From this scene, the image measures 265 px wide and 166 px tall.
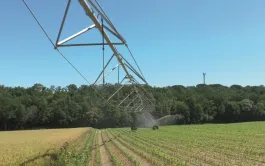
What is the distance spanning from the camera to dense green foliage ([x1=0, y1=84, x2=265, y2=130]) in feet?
401

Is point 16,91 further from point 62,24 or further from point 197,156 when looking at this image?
point 62,24

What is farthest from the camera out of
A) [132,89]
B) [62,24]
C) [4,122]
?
[4,122]

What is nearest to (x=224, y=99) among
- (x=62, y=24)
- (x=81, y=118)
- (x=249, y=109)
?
(x=249, y=109)

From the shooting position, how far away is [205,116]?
152 metres

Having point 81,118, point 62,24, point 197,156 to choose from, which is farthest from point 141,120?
point 62,24

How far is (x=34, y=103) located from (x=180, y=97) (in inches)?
2672

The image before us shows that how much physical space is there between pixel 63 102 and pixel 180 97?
56.4 meters

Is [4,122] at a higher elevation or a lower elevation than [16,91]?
lower

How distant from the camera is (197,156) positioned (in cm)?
2502

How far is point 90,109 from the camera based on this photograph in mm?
142375

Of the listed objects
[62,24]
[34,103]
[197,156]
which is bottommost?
[197,156]

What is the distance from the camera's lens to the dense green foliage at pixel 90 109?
401 feet

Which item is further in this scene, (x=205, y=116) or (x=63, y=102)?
(x=205, y=116)

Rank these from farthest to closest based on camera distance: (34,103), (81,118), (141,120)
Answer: (81,118)
(34,103)
(141,120)
